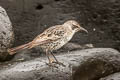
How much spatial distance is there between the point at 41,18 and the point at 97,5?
1.53 m

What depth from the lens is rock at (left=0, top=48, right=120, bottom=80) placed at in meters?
8.61

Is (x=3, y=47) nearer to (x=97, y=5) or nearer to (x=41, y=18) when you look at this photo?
(x=41, y=18)

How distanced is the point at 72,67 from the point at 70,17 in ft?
11.2

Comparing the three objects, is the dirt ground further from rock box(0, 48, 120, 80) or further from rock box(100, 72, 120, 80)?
rock box(100, 72, 120, 80)

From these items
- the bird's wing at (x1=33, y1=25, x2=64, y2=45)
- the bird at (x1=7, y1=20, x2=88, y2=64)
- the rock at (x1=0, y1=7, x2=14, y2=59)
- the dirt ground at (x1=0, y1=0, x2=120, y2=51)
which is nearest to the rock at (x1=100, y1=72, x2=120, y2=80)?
the bird at (x1=7, y1=20, x2=88, y2=64)

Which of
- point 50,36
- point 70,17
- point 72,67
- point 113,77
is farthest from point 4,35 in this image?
point 113,77

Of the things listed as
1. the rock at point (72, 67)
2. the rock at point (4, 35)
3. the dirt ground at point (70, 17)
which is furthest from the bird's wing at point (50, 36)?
the dirt ground at point (70, 17)

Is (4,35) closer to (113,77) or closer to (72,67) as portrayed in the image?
(72,67)

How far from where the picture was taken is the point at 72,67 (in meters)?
9.15

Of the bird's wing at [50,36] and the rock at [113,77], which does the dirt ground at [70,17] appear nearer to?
the rock at [113,77]

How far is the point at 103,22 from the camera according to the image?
1226 cm

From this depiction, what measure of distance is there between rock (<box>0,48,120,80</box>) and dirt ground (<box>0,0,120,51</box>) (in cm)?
A: 183

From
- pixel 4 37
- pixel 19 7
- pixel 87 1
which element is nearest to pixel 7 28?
pixel 4 37

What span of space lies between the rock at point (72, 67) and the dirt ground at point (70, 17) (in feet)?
6.00
